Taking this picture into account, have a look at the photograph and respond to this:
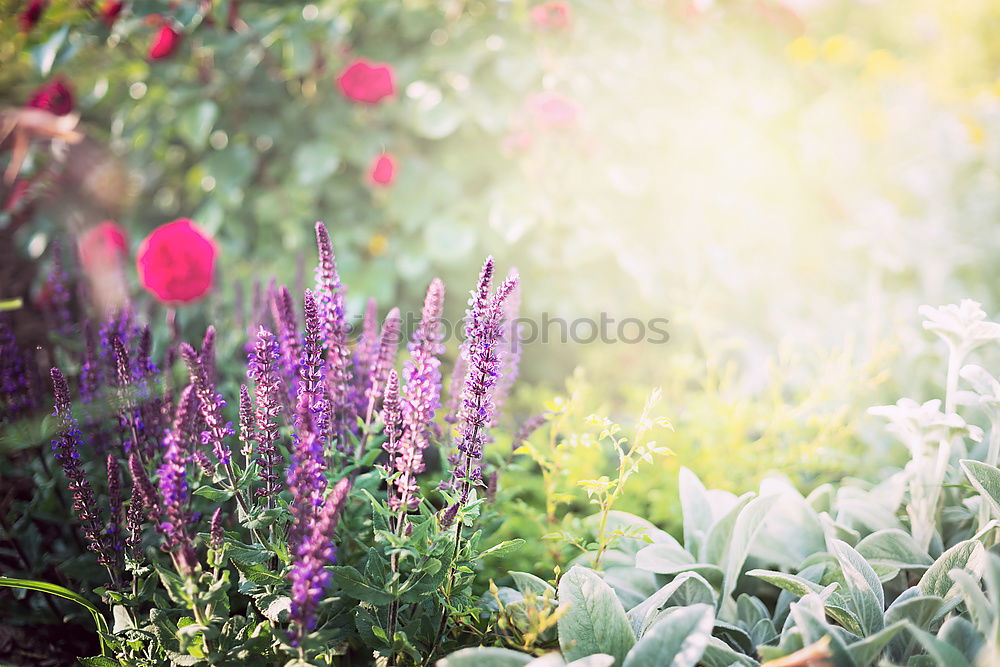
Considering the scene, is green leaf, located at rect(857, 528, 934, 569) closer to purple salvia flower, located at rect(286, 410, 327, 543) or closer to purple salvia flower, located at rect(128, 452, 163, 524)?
purple salvia flower, located at rect(286, 410, 327, 543)

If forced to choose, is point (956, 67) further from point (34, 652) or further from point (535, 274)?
point (34, 652)

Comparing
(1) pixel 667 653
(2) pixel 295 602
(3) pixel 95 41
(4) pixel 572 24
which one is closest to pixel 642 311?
(4) pixel 572 24

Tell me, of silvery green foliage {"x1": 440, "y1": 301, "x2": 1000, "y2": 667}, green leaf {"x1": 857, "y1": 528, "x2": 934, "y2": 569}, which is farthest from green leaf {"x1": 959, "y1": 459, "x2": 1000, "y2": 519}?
green leaf {"x1": 857, "y1": 528, "x2": 934, "y2": 569}

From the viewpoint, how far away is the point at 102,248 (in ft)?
7.13

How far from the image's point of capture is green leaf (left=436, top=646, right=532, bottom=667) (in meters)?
0.82

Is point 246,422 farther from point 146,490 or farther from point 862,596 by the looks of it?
point 862,596

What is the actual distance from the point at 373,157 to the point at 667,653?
2.07 m

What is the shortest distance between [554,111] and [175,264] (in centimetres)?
130

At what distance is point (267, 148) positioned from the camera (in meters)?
2.66

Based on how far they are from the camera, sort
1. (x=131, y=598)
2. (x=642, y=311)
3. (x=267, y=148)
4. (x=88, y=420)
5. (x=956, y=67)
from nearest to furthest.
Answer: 1. (x=131, y=598)
2. (x=88, y=420)
3. (x=267, y=148)
4. (x=642, y=311)
5. (x=956, y=67)

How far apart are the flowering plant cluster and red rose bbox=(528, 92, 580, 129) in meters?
1.36

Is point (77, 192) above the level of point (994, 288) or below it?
above

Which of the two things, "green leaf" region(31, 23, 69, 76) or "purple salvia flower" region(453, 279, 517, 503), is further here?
"green leaf" region(31, 23, 69, 76)

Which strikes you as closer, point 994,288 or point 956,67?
point 994,288
